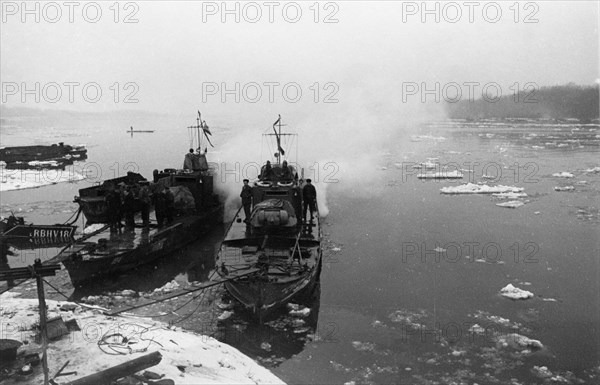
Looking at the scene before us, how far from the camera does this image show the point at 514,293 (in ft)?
46.4

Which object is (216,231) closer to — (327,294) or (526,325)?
(327,294)

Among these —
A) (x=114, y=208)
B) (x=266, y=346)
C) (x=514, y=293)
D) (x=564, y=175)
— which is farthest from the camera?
(x=564, y=175)

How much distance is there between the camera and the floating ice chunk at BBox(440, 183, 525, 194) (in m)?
29.2

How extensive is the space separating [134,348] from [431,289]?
9310mm

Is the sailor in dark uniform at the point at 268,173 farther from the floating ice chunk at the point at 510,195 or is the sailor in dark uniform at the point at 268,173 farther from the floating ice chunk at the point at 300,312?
the floating ice chunk at the point at 510,195

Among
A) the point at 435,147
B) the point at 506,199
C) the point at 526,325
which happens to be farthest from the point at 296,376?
the point at 435,147

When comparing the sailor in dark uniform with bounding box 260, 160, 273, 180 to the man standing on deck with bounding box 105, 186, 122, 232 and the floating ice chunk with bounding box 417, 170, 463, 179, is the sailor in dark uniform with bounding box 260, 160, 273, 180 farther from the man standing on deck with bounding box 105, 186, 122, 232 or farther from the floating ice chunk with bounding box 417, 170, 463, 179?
the floating ice chunk with bounding box 417, 170, 463, 179

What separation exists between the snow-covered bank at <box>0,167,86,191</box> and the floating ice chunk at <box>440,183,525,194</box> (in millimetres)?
27951

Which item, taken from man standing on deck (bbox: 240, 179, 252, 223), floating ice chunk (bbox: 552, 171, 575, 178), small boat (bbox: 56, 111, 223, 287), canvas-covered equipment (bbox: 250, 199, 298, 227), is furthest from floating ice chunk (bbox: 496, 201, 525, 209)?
small boat (bbox: 56, 111, 223, 287)

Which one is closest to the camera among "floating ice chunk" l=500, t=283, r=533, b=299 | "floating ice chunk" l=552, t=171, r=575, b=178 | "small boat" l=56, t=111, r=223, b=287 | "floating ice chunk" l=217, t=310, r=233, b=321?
"floating ice chunk" l=217, t=310, r=233, b=321

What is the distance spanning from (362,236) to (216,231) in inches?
277

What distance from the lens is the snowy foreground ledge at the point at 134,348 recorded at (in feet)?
28.6

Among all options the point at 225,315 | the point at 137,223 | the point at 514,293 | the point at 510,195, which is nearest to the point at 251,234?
the point at 225,315

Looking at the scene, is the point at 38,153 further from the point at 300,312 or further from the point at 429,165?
the point at 300,312
